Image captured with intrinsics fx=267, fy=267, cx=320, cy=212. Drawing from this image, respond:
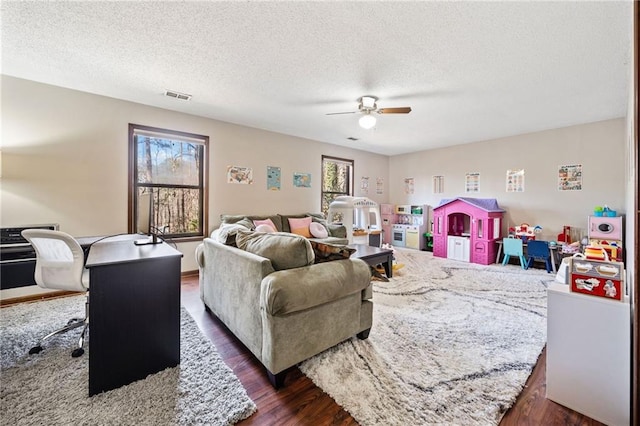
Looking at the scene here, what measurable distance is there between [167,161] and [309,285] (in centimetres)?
352

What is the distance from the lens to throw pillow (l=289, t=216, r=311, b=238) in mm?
4914

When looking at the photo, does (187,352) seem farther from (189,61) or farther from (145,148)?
(145,148)

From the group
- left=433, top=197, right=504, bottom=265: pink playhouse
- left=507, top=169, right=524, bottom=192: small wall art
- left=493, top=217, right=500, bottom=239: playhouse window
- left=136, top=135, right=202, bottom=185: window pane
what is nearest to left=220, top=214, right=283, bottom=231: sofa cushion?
left=136, top=135, right=202, bottom=185: window pane

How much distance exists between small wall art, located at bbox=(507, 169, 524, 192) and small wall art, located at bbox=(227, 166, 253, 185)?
496cm

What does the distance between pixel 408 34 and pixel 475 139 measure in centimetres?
418

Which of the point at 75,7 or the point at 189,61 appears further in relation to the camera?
the point at 189,61

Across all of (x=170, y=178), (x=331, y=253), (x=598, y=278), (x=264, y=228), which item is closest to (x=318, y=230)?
(x=264, y=228)

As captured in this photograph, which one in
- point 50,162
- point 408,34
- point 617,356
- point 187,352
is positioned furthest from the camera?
point 50,162

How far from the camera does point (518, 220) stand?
5.14 m

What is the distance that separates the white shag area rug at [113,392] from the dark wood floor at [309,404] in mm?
78

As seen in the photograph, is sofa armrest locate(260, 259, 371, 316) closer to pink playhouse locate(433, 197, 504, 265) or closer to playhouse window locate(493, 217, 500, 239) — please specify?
pink playhouse locate(433, 197, 504, 265)

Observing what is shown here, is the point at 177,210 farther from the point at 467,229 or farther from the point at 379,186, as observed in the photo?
the point at 467,229

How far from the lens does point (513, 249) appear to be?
15.4ft

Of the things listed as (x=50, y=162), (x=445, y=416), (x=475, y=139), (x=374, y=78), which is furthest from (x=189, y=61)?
(x=475, y=139)
